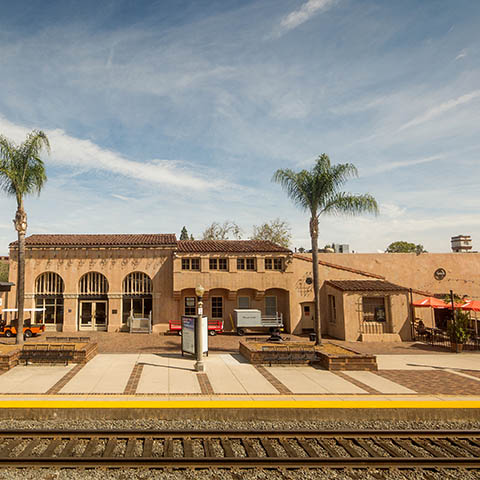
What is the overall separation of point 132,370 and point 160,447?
6.59 m

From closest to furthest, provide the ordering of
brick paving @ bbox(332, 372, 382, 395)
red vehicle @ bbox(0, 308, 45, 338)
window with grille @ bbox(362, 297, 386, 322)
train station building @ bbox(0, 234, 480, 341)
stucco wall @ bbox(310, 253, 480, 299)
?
brick paving @ bbox(332, 372, 382, 395), red vehicle @ bbox(0, 308, 45, 338), window with grille @ bbox(362, 297, 386, 322), train station building @ bbox(0, 234, 480, 341), stucco wall @ bbox(310, 253, 480, 299)

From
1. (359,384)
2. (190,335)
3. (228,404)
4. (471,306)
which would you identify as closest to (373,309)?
(471,306)

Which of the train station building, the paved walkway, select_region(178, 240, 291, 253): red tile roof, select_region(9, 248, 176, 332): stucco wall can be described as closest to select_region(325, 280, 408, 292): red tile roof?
the train station building

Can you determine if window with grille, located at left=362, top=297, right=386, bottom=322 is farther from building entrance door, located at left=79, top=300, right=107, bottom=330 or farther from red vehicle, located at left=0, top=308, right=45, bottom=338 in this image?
red vehicle, located at left=0, top=308, right=45, bottom=338

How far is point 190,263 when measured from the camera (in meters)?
26.5

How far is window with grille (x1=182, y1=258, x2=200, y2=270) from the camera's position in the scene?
86.8 ft

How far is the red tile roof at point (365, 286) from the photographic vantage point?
23.6 metres

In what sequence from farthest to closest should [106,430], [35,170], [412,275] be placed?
[412,275] → [35,170] → [106,430]

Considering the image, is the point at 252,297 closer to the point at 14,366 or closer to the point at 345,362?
the point at 345,362

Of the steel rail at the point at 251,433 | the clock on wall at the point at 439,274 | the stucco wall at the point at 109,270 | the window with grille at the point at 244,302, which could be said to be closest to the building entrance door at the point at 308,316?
the window with grille at the point at 244,302

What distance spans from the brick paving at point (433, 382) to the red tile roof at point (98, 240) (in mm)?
18582

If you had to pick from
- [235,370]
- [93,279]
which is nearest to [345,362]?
[235,370]

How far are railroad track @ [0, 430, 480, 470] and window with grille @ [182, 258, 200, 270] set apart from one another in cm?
1858

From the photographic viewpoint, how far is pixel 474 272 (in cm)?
3253
